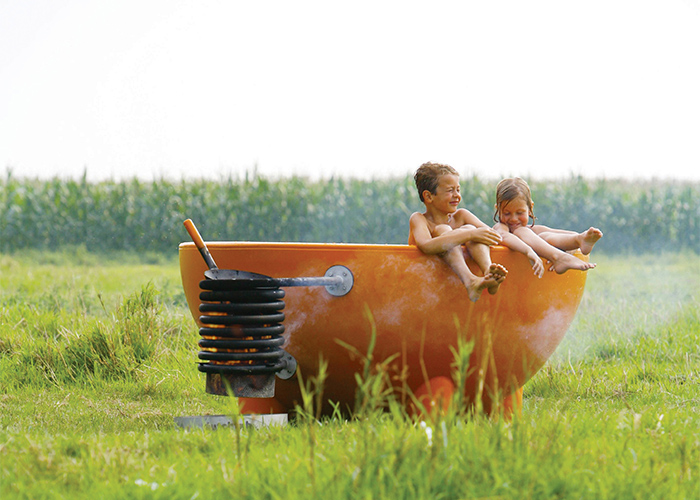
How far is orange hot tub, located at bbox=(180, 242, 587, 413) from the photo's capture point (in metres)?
2.71

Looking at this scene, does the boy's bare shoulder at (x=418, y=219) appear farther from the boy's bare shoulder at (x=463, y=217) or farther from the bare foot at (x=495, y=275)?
the bare foot at (x=495, y=275)

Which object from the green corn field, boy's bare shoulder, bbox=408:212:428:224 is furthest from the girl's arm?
the green corn field

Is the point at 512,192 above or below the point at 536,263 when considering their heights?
above

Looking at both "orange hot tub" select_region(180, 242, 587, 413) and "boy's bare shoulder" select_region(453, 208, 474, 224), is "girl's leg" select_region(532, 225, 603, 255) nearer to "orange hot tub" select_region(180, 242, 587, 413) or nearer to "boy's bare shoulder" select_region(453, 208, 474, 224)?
"orange hot tub" select_region(180, 242, 587, 413)

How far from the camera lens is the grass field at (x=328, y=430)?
1.71 m

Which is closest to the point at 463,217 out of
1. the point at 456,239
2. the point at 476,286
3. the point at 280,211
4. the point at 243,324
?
the point at 456,239

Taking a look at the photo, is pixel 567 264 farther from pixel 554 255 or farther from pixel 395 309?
pixel 395 309

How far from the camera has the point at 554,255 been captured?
2863 millimetres

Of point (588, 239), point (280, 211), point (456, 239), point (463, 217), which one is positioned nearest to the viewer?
point (456, 239)

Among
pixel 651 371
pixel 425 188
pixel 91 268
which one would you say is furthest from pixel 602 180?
pixel 425 188

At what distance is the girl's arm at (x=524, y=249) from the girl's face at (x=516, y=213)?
20cm

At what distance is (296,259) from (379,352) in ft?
1.56

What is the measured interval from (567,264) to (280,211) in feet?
31.6

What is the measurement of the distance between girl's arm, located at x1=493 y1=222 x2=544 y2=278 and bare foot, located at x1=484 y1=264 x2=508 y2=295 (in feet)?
0.79
